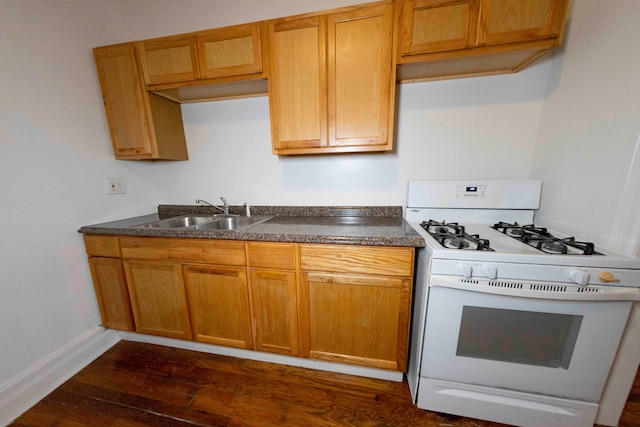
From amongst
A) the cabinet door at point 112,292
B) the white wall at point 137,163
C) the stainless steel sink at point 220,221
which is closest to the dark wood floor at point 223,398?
the cabinet door at point 112,292

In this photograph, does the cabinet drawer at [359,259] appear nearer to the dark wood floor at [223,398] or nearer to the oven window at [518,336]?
the oven window at [518,336]

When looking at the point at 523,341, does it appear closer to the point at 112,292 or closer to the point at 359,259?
the point at 359,259

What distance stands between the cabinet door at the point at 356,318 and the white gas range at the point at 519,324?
0.33 feet

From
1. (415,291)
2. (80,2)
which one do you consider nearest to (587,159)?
(415,291)

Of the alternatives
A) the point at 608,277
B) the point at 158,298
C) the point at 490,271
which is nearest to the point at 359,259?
the point at 490,271

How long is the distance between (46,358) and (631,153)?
3.18 meters

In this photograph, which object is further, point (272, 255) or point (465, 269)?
point (272, 255)

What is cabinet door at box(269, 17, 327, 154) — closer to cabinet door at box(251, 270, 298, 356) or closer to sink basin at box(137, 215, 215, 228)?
cabinet door at box(251, 270, 298, 356)

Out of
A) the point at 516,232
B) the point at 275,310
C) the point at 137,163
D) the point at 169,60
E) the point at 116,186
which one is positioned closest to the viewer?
the point at 516,232

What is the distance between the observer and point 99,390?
1.27 meters

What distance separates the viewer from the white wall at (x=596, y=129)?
0.89 meters

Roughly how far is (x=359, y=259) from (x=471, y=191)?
895 mm

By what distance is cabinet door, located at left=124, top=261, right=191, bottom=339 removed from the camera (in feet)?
4.58

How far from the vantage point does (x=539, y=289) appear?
89 centimetres
